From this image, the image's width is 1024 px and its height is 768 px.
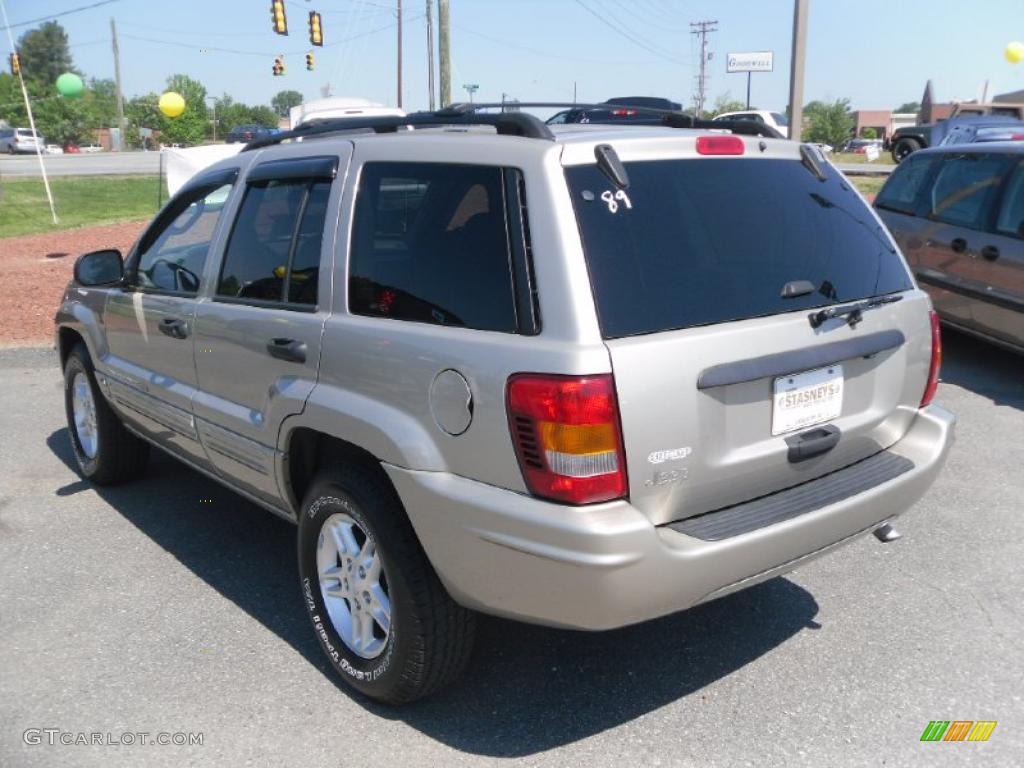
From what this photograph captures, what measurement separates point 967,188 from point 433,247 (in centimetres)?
608

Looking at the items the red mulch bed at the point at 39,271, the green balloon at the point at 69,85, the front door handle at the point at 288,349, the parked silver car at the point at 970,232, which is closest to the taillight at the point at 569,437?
the front door handle at the point at 288,349

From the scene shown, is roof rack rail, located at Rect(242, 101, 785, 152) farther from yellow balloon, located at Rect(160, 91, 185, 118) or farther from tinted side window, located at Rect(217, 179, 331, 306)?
yellow balloon, located at Rect(160, 91, 185, 118)

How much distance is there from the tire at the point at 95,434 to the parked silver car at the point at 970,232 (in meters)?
5.92

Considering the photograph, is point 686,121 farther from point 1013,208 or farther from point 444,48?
point 444,48

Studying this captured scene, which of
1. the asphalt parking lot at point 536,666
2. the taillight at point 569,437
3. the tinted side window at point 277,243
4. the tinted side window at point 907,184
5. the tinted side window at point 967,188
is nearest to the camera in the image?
the taillight at point 569,437

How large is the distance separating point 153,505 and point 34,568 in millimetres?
819

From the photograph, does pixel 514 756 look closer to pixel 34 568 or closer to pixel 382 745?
pixel 382 745

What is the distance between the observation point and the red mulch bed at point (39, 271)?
32.0 ft

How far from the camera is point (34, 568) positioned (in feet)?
13.8

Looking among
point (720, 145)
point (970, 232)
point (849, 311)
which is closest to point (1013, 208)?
point (970, 232)

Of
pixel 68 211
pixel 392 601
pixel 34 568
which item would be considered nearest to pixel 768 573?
pixel 392 601

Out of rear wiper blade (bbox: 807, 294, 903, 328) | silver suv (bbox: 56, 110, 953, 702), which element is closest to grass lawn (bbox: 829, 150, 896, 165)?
rear wiper blade (bbox: 807, 294, 903, 328)

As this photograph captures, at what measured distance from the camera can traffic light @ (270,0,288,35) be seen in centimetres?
2544

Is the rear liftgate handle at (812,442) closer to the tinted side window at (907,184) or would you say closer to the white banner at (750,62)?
the tinted side window at (907,184)
